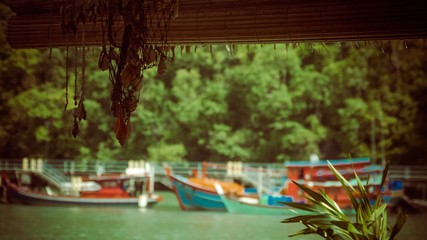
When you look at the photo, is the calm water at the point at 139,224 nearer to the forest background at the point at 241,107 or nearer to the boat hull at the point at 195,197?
the boat hull at the point at 195,197

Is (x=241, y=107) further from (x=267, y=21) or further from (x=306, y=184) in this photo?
(x=267, y=21)

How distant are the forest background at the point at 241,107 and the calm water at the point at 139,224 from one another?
5729 millimetres

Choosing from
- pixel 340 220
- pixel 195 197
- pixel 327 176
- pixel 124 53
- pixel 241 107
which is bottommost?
pixel 195 197

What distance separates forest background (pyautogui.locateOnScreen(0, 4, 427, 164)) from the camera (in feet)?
68.6

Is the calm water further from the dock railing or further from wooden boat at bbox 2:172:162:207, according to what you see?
the dock railing

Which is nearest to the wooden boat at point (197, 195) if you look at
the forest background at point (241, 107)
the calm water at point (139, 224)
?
the calm water at point (139, 224)

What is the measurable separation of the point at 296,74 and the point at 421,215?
8.62m

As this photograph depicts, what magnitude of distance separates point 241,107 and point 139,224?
1245 cm

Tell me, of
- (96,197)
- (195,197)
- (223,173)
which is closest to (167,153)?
(223,173)

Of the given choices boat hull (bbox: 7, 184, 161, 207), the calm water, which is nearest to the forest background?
boat hull (bbox: 7, 184, 161, 207)

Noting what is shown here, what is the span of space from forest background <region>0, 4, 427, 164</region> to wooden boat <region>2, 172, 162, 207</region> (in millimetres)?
4281

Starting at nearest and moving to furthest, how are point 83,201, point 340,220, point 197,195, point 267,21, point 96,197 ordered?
point 340,220
point 267,21
point 197,195
point 83,201
point 96,197

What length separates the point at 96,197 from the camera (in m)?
17.0

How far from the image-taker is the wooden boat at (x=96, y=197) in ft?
53.3
